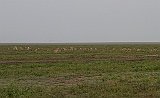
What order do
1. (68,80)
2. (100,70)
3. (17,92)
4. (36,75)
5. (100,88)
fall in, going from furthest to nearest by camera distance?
(100,70)
(36,75)
(68,80)
(100,88)
(17,92)

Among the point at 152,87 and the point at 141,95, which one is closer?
the point at 141,95

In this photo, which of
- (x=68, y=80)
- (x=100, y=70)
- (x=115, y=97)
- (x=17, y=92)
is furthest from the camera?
(x=100, y=70)

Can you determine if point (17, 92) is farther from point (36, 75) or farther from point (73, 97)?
point (36, 75)

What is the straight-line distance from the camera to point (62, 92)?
42.4 ft

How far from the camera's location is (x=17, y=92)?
41.4ft

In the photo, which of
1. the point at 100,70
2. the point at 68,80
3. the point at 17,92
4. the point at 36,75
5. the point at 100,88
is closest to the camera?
the point at 17,92

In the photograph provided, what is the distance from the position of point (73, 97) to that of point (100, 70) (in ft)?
35.2

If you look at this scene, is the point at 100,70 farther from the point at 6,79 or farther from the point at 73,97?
the point at 73,97

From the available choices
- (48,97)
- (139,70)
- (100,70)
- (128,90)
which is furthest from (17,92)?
(139,70)

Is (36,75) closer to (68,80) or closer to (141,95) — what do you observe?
(68,80)

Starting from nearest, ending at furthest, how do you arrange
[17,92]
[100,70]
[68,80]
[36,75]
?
1. [17,92]
2. [68,80]
3. [36,75]
4. [100,70]

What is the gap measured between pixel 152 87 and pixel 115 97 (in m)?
2.91

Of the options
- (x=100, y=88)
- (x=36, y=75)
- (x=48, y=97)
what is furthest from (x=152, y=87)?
(x=36, y=75)

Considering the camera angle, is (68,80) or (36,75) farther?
(36,75)
